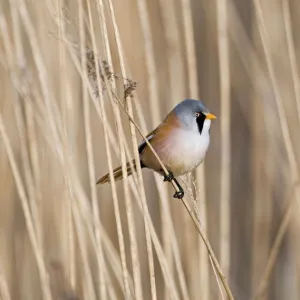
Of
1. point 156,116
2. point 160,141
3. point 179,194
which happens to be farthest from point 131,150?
point 179,194

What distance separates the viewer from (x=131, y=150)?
240cm

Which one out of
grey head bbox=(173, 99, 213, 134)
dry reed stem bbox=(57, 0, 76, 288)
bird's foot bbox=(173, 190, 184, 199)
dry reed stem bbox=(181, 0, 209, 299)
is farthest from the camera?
dry reed stem bbox=(181, 0, 209, 299)

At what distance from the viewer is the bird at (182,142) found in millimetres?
1804

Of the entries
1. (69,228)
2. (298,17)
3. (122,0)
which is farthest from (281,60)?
(69,228)

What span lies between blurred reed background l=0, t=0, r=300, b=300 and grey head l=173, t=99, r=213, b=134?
112mm

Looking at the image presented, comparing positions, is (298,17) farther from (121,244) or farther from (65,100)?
(121,244)

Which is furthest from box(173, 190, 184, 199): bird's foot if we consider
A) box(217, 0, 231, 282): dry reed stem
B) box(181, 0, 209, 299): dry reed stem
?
box(217, 0, 231, 282): dry reed stem

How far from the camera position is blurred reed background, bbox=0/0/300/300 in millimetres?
1639

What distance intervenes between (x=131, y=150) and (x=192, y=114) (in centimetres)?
58

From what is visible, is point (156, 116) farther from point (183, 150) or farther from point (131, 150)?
point (131, 150)

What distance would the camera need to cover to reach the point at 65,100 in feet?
5.50

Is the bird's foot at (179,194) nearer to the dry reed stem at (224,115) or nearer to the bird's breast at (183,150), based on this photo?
the bird's breast at (183,150)

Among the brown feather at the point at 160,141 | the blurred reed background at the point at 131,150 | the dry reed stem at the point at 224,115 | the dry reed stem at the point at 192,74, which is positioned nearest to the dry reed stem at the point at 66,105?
the blurred reed background at the point at 131,150

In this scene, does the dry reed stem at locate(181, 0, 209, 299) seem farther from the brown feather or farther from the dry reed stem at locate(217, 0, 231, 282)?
the brown feather
